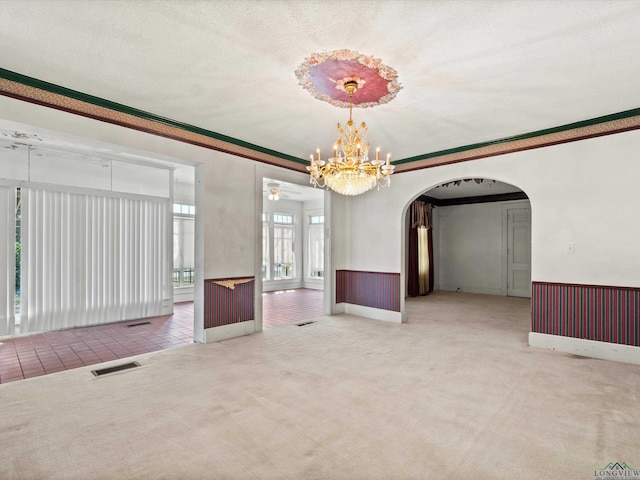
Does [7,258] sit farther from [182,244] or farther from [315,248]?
[315,248]

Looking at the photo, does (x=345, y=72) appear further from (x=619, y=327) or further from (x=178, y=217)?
(x=178, y=217)

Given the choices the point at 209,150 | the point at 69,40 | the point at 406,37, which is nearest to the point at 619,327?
the point at 406,37

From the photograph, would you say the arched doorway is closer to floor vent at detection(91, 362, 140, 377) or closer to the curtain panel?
the curtain panel

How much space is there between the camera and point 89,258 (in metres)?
5.79

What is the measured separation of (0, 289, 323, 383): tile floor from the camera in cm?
391

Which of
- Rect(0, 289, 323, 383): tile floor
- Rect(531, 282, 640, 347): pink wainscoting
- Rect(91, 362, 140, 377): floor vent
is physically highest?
Rect(531, 282, 640, 347): pink wainscoting

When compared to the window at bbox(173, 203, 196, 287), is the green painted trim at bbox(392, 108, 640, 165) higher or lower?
higher

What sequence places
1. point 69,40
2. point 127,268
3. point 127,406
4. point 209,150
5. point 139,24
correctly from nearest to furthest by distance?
1. point 139,24
2. point 69,40
3. point 127,406
4. point 209,150
5. point 127,268

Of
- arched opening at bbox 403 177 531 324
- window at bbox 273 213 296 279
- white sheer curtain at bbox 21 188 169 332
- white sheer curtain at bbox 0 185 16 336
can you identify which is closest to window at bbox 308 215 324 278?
window at bbox 273 213 296 279

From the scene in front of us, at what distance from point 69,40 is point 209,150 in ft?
7.48

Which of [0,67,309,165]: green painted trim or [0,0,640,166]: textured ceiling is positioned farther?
[0,67,309,165]: green painted trim

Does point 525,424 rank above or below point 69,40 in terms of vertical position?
below

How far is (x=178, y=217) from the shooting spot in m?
8.34

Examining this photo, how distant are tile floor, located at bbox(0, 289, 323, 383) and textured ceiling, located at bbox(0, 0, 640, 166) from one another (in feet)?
10.1
